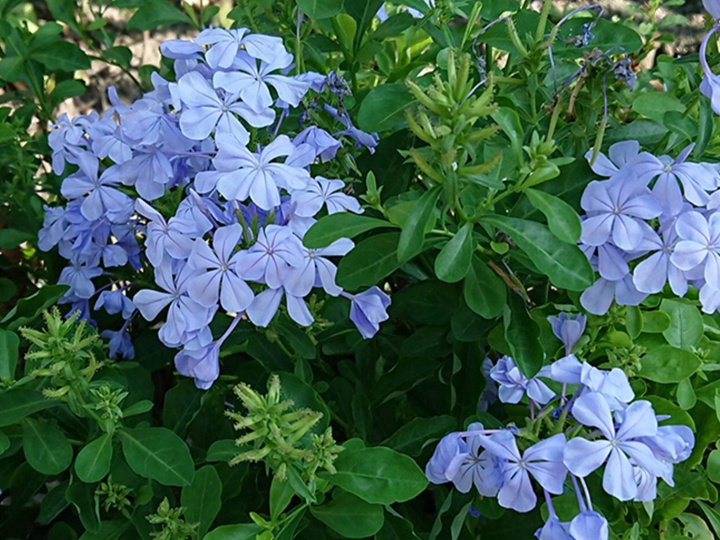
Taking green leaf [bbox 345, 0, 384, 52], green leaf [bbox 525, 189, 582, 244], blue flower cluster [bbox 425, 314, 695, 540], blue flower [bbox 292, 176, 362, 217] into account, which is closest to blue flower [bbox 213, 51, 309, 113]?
blue flower [bbox 292, 176, 362, 217]

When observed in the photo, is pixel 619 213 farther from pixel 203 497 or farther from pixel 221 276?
pixel 203 497

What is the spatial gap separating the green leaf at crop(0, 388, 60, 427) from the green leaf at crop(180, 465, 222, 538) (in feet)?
0.60

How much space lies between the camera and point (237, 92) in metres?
0.89

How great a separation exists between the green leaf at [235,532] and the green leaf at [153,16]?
82cm

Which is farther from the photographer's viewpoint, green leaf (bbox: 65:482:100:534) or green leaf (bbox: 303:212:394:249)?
green leaf (bbox: 65:482:100:534)

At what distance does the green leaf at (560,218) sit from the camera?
29.8 inches

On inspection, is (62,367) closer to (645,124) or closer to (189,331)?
(189,331)

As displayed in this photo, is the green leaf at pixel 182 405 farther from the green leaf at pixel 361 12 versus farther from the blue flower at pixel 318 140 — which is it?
the green leaf at pixel 361 12

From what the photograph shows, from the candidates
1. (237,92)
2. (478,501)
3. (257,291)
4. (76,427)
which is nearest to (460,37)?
(237,92)

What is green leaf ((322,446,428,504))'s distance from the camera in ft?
2.64

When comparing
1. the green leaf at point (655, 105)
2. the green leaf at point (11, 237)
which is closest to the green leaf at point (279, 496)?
the green leaf at point (655, 105)

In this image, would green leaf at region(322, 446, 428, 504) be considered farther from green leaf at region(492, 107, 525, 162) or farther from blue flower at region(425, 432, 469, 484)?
green leaf at region(492, 107, 525, 162)

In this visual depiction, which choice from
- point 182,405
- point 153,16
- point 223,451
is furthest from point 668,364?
point 153,16

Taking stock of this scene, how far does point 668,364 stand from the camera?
2.98 feet
